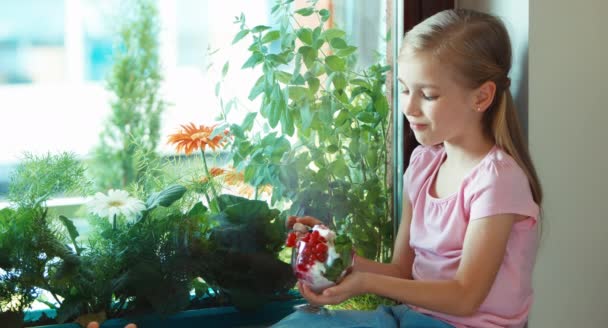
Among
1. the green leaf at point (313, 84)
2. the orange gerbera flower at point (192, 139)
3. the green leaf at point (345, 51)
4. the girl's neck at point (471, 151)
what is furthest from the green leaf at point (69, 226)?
the girl's neck at point (471, 151)

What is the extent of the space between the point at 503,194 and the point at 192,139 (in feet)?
2.28

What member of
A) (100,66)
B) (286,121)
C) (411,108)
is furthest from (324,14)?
(100,66)

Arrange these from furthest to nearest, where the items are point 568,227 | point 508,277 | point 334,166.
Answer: point 334,166
point 568,227
point 508,277

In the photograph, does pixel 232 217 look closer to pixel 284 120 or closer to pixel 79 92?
pixel 284 120

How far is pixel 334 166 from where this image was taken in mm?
2129

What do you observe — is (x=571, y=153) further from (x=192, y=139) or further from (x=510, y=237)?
(x=192, y=139)

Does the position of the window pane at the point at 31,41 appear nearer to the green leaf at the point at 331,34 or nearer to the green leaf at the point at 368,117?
the green leaf at the point at 331,34

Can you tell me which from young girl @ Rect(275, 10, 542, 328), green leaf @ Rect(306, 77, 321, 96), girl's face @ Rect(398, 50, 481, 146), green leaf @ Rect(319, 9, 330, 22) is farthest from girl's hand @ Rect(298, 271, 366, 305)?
green leaf @ Rect(319, 9, 330, 22)

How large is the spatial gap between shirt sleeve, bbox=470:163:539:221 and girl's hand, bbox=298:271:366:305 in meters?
0.27

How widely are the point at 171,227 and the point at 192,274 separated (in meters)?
0.12

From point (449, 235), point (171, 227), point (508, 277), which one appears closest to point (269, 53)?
point (171, 227)

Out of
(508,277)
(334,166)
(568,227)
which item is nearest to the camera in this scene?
(508,277)

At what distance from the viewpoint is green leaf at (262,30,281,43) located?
2020 millimetres

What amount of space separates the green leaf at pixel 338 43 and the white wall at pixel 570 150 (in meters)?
0.35
